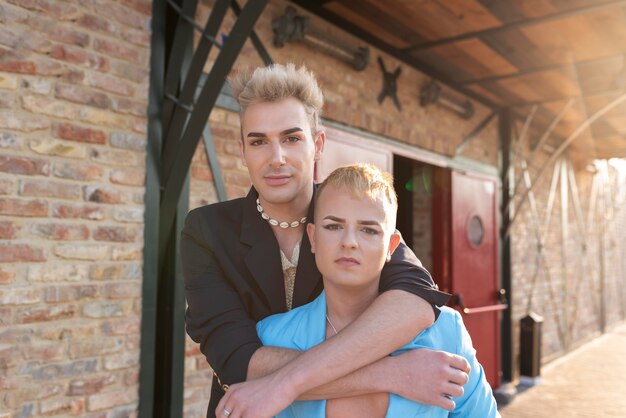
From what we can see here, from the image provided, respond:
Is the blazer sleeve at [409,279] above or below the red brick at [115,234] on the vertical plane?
below

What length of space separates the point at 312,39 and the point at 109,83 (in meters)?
1.63

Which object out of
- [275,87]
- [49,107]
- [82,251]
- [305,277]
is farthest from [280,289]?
[49,107]

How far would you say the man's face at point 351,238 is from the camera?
143 centimetres

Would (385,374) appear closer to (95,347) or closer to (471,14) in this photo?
(95,347)

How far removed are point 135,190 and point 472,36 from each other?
3084mm

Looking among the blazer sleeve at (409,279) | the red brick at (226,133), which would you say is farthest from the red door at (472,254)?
the blazer sleeve at (409,279)

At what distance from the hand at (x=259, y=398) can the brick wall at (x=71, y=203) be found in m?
1.46

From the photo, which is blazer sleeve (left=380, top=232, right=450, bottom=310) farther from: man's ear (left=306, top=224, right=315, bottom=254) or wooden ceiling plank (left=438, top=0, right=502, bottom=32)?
wooden ceiling plank (left=438, top=0, right=502, bottom=32)

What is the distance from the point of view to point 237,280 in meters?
1.65

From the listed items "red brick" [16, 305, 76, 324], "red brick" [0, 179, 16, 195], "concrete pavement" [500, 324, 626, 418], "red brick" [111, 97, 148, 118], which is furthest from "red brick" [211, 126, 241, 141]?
"concrete pavement" [500, 324, 626, 418]

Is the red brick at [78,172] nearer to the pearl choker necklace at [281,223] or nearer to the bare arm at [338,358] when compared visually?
the pearl choker necklace at [281,223]

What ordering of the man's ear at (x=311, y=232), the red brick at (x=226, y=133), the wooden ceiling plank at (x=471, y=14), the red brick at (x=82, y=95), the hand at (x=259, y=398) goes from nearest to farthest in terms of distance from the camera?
the hand at (x=259, y=398)
the man's ear at (x=311, y=232)
the red brick at (x=82, y=95)
the red brick at (x=226, y=133)
the wooden ceiling plank at (x=471, y=14)

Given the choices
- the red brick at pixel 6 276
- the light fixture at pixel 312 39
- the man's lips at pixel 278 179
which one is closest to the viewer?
the man's lips at pixel 278 179

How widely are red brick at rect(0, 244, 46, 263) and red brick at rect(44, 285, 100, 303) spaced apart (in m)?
0.16
